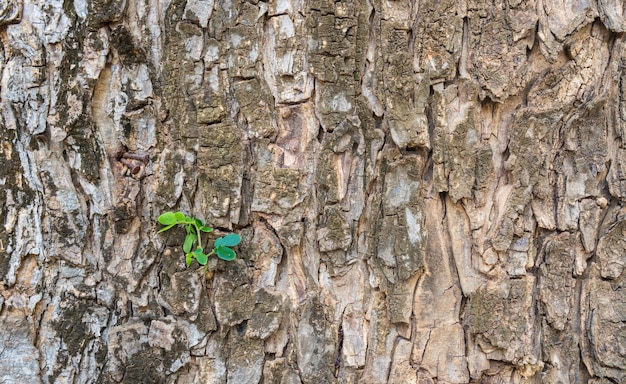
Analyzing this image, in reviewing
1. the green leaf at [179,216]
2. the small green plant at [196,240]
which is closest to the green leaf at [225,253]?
the small green plant at [196,240]

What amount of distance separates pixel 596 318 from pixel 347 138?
0.94 meters

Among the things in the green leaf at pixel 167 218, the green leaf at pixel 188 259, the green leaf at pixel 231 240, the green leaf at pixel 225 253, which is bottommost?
the green leaf at pixel 188 259

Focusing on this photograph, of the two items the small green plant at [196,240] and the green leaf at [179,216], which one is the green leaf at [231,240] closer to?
the small green plant at [196,240]

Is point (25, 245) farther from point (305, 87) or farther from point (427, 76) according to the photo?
point (427, 76)

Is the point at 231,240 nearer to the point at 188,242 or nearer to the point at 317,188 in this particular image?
the point at 188,242

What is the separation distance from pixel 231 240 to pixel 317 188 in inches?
11.9

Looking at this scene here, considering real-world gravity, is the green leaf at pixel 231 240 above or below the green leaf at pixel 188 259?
above

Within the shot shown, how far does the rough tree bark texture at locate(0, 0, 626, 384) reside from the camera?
4.80 ft

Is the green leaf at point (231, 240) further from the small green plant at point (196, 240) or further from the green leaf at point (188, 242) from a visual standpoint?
the green leaf at point (188, 242)

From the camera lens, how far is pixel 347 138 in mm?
1476

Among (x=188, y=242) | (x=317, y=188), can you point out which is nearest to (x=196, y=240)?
(x=188, y=242)

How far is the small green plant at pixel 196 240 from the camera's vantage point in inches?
57.7

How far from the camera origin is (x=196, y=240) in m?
1.50

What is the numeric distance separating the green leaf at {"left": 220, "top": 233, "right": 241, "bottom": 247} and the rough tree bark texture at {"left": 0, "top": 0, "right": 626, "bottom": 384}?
4 centimetres
